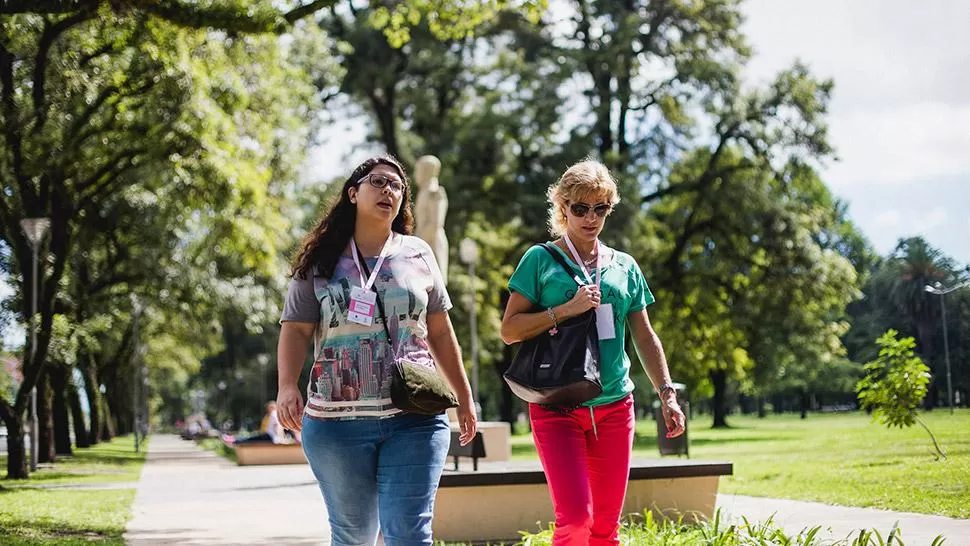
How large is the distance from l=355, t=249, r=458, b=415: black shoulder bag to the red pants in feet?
Answer: 2.43

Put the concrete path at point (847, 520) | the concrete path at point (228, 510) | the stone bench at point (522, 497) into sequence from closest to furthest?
the concrete path at point (847, 520), the stone bench at point (522, 497), the concrete path at point (228, 510)

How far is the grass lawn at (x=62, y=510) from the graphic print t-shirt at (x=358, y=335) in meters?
6.05

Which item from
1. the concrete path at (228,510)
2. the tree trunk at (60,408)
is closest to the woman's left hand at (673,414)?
the concrete path at (228,510)

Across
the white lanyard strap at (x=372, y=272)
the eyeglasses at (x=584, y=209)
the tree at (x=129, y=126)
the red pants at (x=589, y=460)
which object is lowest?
the red pants at (x=589, y=460)

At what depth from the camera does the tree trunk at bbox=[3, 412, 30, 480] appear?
1733cm

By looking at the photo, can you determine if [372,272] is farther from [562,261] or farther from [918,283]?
[918,283]

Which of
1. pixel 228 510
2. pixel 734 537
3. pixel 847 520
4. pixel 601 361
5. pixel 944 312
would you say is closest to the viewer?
pixel 601 361

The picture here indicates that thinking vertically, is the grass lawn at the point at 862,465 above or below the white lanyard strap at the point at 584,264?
below

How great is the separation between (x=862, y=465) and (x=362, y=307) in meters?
8.74

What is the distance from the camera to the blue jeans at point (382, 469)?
157 inches

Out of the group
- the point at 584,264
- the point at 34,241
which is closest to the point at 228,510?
the point at 34,241

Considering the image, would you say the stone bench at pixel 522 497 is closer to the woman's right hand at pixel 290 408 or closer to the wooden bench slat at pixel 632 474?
the wooden bench slat at pixel 632 474

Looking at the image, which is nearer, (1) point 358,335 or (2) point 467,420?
(1) point 358,335

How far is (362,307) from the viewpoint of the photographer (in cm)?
402
